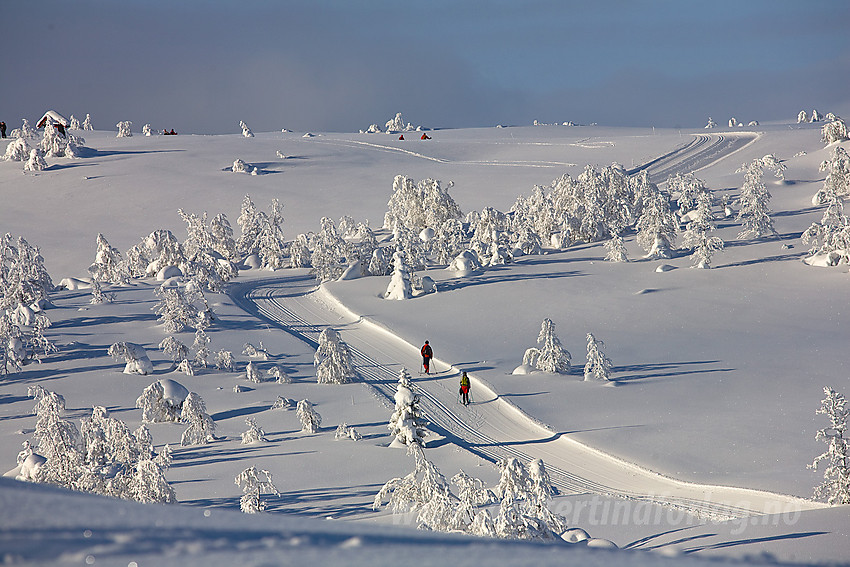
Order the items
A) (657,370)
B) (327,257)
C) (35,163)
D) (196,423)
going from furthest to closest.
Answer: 1. (35,163)
2. (327,257)
3. (657,370)
4. (196,423)

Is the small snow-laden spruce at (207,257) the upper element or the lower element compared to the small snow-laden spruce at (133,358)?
upper

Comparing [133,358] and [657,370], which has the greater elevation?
[133,358]

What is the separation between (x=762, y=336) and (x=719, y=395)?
19.1 feet

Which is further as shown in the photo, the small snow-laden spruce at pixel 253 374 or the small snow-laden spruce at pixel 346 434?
the small snow-laden spruce at pixel 253 374

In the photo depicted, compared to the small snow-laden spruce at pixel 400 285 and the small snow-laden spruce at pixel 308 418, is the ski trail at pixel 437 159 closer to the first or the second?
the small snow-laden spruce at pixel 400 285

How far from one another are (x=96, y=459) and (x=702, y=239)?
2625 cm

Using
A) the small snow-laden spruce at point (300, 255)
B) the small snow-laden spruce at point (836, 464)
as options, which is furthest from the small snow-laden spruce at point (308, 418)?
the small snow-laden spruce at point (300, 255)

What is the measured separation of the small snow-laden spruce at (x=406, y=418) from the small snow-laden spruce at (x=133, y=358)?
8522 millimetres

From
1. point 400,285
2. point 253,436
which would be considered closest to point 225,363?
point 253,436

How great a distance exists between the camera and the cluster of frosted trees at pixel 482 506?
8.71 m

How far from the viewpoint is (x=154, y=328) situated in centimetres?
2622

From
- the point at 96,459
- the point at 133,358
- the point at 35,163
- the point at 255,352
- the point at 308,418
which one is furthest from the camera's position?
the point at 35,163

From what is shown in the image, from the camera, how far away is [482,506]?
10.0 m

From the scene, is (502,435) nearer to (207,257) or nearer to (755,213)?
(207,257)
